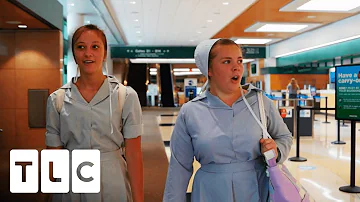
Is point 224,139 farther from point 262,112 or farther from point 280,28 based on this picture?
point 280,28

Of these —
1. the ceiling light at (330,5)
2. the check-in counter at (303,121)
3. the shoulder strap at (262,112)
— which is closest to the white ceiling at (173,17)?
the ceiling light at (330,5)

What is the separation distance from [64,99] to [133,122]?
1.08 ft

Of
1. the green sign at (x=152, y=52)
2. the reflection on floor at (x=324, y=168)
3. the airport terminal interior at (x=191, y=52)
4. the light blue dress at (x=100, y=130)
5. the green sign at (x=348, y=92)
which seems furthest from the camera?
the green sign at (x=152, y=52)

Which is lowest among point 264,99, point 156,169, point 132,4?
point 156,169

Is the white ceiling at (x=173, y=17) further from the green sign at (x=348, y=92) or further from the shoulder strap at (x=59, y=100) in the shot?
the shoulder strap at (x=59, y=100)

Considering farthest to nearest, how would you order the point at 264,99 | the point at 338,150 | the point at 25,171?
the point at 338,150
the point at 25,171
the point at 264,99

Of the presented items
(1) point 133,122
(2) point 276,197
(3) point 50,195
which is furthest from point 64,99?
(2) point 276,197

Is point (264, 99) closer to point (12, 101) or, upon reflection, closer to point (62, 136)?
point (62, 136)

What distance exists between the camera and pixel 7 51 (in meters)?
6.51

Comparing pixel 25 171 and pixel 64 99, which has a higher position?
pixel 64 99

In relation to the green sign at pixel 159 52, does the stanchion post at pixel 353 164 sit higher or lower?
lower

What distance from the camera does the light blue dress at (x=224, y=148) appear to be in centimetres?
178

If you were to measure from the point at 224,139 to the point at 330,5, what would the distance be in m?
10.9

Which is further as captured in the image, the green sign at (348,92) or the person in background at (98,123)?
the green sign at (348,92)
